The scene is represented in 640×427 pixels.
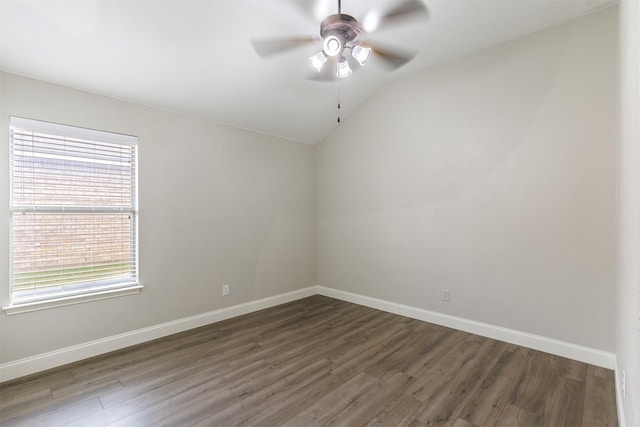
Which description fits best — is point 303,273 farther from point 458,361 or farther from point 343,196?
point 458,361

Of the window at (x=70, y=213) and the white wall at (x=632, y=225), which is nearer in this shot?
the white wall at (x=632, y=225)

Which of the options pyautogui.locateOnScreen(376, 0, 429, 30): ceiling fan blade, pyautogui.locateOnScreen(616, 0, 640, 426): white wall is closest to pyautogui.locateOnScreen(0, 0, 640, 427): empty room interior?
pyautogui.locateOnScreen(376, 0, 429, 30): ceiling fan blade

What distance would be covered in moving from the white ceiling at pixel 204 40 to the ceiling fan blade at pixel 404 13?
6cm

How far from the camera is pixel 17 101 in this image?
2482 mm

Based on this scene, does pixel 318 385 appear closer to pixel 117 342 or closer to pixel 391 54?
pixel 117 342

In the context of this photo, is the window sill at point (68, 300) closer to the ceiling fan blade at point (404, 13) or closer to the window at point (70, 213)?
the window at point (70, 213)

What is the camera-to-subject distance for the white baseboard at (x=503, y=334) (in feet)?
8.71

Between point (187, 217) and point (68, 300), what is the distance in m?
1.29

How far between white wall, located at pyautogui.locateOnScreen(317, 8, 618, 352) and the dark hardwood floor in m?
0.53

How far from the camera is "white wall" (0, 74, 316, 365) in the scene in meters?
2.58

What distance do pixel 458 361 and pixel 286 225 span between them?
2782mm

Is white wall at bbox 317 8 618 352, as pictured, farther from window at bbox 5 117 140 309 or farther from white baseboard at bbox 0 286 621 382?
window at bbox 5 117 140 309

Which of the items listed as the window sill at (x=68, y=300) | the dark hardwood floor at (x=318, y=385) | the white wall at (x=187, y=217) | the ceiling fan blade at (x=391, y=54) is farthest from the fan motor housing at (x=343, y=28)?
the window sill at (x=68, y=300)

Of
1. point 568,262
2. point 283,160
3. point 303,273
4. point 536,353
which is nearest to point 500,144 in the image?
point 568,262
